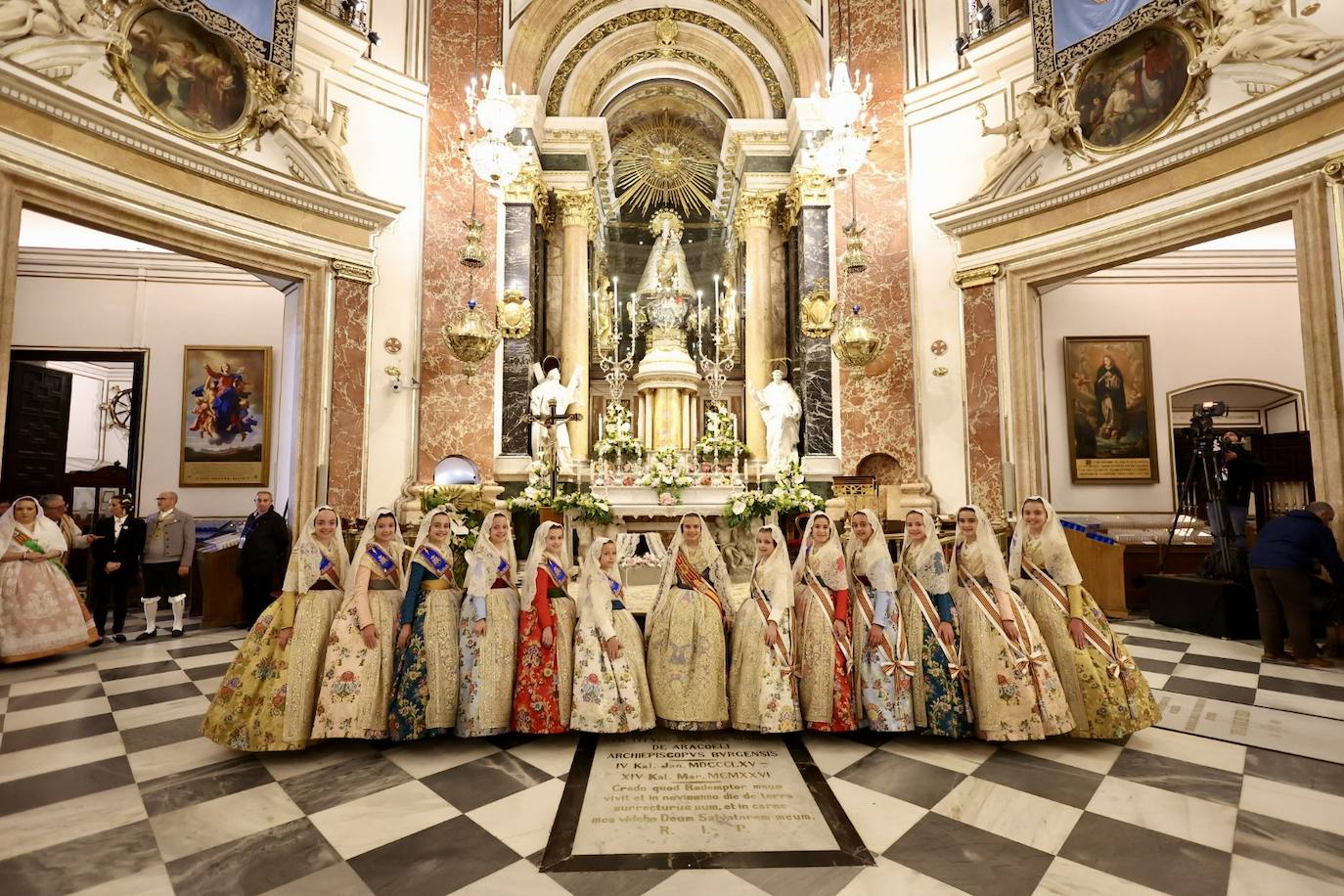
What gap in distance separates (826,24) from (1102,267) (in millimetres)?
6267

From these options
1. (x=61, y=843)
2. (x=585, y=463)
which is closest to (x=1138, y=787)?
(x=61, y=843)

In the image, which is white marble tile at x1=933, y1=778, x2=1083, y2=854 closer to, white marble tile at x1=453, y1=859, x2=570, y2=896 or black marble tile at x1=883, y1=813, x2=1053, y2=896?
black marble tile at x1=883, y1=813, x2=1053, y2=896

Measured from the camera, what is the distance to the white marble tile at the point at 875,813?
2.67 m

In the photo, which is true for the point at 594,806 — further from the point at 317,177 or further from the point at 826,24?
the point at 826,24

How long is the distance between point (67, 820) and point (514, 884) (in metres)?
2.14

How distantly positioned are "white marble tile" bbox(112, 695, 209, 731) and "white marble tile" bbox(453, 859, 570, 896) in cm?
308

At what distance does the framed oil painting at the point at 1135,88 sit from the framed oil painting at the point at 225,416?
12.5m

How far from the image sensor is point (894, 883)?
235 centimetres

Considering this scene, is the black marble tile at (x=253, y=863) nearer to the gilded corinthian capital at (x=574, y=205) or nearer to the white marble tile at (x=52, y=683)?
the white marble tile at (x=52, y=683)

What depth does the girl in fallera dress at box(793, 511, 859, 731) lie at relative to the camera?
3.69 m


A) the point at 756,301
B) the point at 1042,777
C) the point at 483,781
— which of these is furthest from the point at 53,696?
the point at 756,301

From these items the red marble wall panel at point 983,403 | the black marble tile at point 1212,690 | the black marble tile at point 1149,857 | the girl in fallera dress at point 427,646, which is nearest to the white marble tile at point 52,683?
the girl in fallera dress at point 427,646

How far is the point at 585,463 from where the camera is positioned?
10.8 meters

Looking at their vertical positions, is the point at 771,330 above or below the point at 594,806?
above
